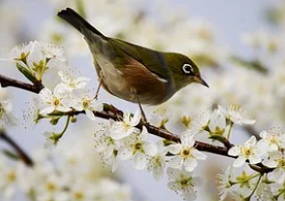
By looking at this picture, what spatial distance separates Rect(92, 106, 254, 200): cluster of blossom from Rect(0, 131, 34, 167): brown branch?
81 centimetres

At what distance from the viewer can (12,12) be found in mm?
5195

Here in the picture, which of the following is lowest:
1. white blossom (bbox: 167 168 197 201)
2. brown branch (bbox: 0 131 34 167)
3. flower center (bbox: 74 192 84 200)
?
flower center (bbox: 74 192 84 200)

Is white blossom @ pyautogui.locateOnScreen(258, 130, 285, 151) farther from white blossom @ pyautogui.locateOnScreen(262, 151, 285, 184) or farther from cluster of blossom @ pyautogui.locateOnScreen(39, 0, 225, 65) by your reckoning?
cluster of blossom @ pyautogui.locateOnScreen(39, 0, 225, 65)

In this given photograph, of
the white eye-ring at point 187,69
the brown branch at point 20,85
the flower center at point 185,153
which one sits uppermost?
the white eye-ring at point 187,69

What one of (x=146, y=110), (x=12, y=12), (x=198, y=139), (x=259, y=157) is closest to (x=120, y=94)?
(x=146, y=110)

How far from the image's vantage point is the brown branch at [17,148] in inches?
101

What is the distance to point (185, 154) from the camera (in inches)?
69.5

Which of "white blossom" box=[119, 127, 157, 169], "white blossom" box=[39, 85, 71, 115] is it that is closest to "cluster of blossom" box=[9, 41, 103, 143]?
"white blossom" box=[39, 85, 71, 115]

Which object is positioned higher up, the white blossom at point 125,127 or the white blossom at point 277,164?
the white blossom at point 125,127

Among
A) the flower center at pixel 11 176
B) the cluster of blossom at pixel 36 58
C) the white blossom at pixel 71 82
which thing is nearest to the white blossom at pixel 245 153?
the white blossom at pixel 71 82

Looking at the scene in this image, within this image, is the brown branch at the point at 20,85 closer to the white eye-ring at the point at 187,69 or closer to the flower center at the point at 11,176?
the white eye-ring at the point at 187,69

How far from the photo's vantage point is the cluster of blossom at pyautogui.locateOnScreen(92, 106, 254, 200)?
176cm

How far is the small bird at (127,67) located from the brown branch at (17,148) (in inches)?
28.3

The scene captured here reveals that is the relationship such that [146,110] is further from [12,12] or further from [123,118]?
[12,12]
